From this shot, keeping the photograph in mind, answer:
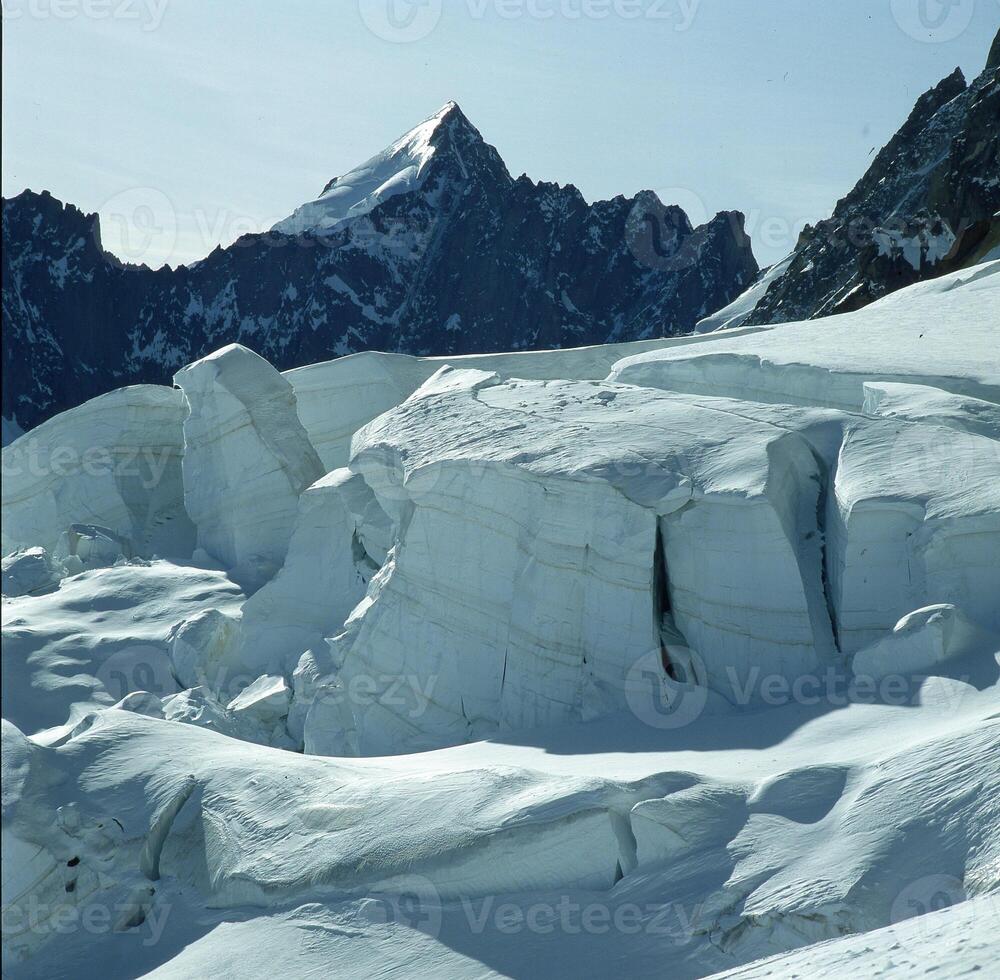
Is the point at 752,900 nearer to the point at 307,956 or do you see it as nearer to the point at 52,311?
the point at 307,956

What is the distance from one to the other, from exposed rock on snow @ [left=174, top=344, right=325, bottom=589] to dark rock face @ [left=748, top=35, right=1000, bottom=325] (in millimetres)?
15368

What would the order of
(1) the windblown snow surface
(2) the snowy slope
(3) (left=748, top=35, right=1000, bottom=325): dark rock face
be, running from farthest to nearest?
1. (3) (left=748, top=35, right=1000, bottom=325): dark rock face
2. (2) the snowy slope
3. (1) the windblown snow surface

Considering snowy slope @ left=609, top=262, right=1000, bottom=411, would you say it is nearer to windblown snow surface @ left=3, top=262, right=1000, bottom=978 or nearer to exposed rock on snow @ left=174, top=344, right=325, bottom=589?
windblown snow surface @ left=3, top=262, right=1000, bottom=978

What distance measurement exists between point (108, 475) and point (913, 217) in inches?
909

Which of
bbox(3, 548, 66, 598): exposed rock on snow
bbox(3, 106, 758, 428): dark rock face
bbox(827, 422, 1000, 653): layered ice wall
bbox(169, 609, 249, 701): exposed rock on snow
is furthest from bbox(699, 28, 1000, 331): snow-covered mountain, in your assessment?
bbox(3, 106, 758, 428): dark rock face

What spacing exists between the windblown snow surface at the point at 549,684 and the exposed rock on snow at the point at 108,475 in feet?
2.90

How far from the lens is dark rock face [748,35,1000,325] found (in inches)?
1083

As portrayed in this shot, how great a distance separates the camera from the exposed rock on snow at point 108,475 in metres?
17.0

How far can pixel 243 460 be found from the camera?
1555 centimetres

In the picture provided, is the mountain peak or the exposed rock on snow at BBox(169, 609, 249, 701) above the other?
the mountain peak

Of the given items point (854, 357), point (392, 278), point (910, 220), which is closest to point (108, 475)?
point (854, 357)

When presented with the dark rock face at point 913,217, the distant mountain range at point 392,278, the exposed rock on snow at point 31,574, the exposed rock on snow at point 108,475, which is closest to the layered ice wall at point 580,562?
the exposed rock on snow at point 31,574

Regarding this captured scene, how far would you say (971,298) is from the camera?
15.2 meters

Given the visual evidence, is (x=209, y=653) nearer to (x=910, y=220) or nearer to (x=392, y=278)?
(x=910, y=220)
